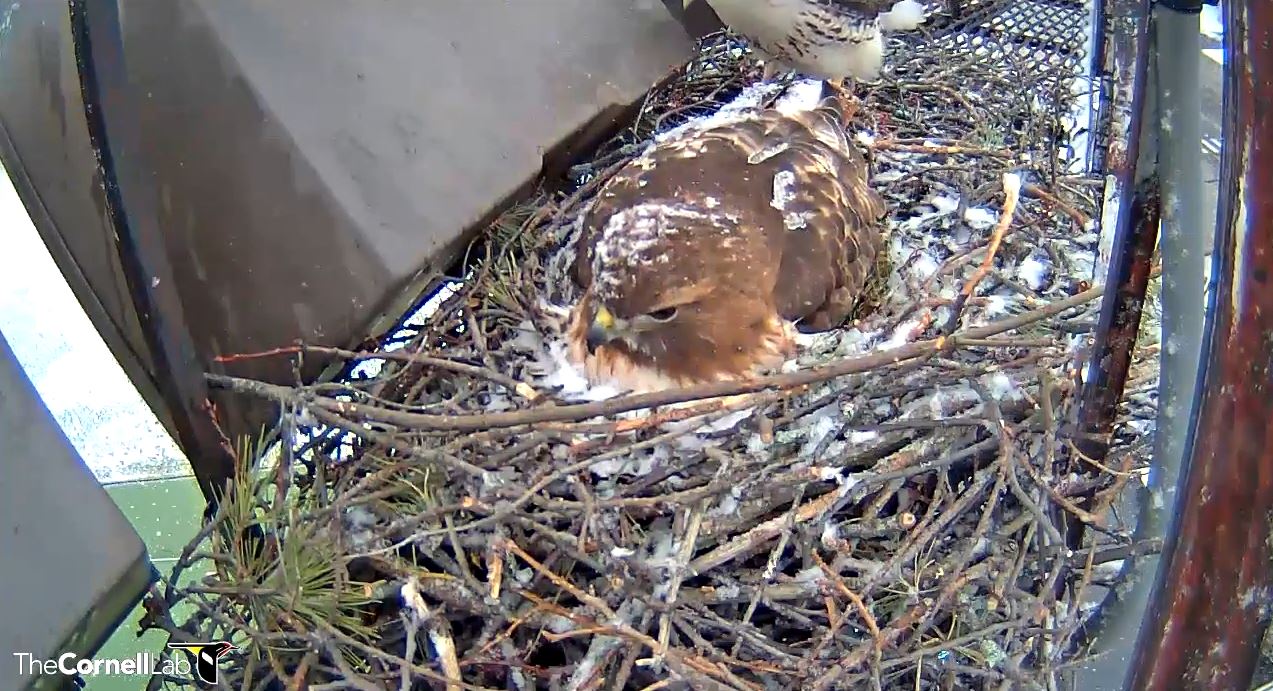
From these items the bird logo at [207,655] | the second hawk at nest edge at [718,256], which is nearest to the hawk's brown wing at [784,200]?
the second hawk at nest edge at [718,256]

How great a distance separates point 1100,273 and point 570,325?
3.48 feet

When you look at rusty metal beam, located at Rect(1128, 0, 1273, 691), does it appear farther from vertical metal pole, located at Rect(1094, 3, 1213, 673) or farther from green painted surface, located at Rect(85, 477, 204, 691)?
green painted surface, located at Rect(85, 477, 204, 691)

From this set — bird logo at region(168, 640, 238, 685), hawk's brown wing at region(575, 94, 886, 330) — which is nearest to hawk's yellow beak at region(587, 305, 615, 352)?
hawk's brown wing at region(575, 94, 886, 330)

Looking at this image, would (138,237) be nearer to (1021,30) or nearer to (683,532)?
(683,532)

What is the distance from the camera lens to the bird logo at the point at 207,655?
127 centimetres

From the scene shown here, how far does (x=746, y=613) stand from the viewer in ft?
4.31

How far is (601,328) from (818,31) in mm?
1339

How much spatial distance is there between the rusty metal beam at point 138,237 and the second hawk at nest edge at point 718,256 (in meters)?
0.72

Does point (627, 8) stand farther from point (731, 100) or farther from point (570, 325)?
point (570, 325)

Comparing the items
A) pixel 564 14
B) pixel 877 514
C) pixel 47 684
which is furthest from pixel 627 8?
pixel 47 684

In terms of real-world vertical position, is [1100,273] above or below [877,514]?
above

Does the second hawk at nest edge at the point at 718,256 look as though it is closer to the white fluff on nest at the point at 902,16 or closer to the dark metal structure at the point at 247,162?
the dark metal structure at the point at 247,162

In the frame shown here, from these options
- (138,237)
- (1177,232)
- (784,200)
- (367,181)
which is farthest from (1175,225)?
(367,181)

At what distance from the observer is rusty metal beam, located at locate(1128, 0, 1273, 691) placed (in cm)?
48
